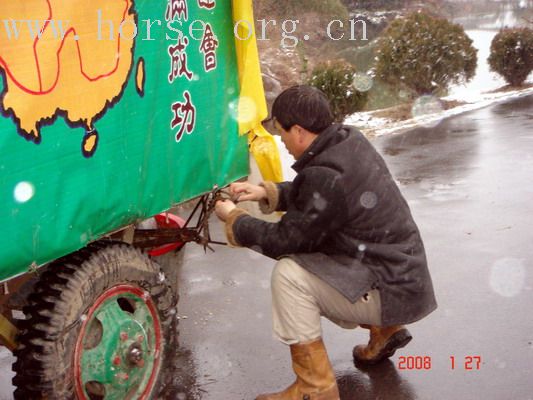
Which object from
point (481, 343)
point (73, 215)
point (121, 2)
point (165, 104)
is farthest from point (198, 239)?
point (481, 343)

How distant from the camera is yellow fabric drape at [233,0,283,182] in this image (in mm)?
3725

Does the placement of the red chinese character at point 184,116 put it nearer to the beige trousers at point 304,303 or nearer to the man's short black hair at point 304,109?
the man's short black hair at point 304,109

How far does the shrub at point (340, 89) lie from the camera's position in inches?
493

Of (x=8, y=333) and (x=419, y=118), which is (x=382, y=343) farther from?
(x=419, y=118)

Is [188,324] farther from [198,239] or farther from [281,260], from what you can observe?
[281,260]

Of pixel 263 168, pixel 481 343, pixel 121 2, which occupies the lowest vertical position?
pixel 481 343

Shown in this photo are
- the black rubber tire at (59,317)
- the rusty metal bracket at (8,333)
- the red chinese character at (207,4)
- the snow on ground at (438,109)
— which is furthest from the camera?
the snow on ground at (438,109)

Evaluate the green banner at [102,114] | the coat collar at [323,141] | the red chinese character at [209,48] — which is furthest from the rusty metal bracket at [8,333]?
the red chinese character at [209,48]

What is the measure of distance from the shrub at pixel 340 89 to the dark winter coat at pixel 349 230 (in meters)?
9.40

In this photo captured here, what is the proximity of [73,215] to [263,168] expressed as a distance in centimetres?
156

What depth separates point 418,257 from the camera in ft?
10.6
